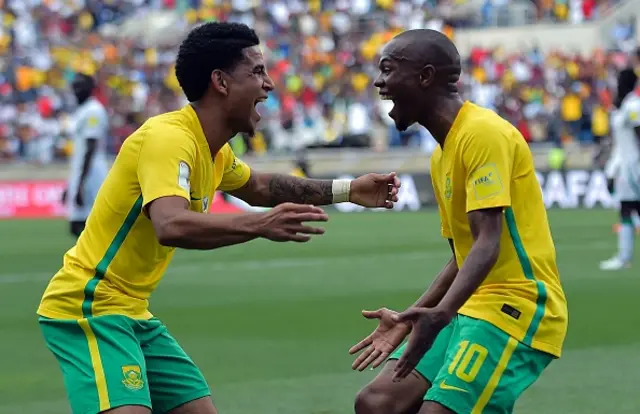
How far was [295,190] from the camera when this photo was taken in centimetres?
660

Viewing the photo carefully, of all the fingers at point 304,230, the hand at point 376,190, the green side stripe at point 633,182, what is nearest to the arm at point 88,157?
the green side stripe at point 633,182

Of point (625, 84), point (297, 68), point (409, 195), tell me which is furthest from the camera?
point (297, 68)

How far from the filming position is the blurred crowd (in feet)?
110

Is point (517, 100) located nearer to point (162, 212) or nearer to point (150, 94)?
point (150, 94)

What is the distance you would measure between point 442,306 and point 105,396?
140 centimetres

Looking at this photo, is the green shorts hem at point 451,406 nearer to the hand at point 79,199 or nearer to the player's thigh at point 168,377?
the player's thigh at point 168,377

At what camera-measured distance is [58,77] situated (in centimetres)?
3853

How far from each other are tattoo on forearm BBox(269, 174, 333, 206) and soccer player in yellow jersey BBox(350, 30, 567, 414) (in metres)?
1.03

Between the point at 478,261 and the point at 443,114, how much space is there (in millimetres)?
718

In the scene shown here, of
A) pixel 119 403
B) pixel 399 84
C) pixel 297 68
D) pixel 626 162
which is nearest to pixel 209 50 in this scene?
pixel 399 84

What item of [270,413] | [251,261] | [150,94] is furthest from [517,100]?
[270,413]

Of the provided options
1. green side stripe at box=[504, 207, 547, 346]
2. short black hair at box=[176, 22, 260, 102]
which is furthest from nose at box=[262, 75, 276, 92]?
green side stripe at box=[504, 207, 547, 346]

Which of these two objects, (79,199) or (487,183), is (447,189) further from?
(79,199)

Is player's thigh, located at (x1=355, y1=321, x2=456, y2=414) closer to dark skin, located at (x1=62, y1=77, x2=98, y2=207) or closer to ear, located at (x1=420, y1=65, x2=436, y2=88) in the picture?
ear, located at (x1=420, y1=65, x2=436, y2=88)
